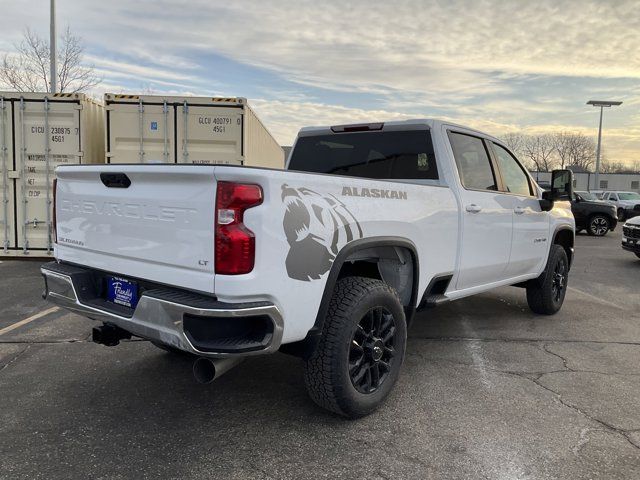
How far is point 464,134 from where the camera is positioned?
4547mm

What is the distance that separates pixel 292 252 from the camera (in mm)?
2684

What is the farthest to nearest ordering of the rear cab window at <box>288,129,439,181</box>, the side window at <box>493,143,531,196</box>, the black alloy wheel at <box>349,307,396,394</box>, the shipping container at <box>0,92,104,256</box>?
the shipping container at <box>0,92,104,256</box> < the side window at <box>493,143,531,196</box> < the rear cab window at <box>288,129,439,181</box> < the black alloy wheel at <box>349,307,396,394</box>

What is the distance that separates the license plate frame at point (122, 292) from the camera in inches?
118

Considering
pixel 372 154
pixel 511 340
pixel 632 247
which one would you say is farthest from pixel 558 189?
pixel 632 247

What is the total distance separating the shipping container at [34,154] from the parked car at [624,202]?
22.9m

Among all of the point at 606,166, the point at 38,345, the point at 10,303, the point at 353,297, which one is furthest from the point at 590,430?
the point at 606,166

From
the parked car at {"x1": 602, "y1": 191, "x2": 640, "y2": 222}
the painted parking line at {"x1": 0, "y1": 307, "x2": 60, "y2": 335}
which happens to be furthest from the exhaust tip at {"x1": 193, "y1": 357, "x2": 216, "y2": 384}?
the parked car at {"x1": 602, "y1": 191, "x2": 640, "y2": 222}

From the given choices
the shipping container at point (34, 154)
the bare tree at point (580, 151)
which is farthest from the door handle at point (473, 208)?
the bare tree at point (580, 151)

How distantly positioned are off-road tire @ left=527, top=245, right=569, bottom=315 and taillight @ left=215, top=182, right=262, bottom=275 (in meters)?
4.40

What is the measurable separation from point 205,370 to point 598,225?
18.7m

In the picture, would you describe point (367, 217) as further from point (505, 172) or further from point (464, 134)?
point (505, 172)

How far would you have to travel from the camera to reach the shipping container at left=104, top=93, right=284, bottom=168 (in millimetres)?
8977

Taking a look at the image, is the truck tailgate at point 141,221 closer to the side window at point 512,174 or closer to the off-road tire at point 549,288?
the side window at point 512,174

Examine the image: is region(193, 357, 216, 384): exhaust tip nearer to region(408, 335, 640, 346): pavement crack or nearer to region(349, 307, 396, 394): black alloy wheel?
region(349, 307, 396, 394): black alloy wheel
